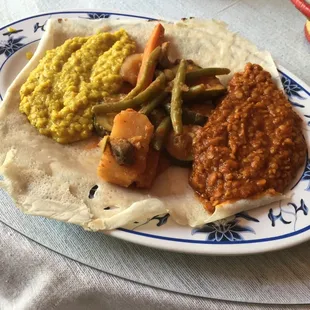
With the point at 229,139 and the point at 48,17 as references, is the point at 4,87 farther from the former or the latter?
the point at 229,139

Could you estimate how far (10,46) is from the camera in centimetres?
260

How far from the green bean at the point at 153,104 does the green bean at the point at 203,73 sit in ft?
0.51

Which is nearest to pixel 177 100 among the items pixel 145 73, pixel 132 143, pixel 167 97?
pixel 167 97

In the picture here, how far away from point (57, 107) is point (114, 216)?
0.70m

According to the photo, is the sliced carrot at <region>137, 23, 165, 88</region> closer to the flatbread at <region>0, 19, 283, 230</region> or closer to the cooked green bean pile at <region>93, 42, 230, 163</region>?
the cooked green bean pile at <region>93, 42, 230, 163</region>

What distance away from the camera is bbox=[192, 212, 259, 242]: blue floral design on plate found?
6.16ft

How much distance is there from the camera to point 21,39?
2654 mm

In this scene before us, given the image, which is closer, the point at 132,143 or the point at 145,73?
the point at 132,143

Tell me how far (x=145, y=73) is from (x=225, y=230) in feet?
2.95

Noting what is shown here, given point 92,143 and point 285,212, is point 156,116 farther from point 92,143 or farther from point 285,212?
point 285,212

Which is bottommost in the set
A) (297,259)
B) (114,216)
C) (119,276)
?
(297,259)

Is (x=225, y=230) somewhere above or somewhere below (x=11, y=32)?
below

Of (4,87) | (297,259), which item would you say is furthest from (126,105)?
(297,259)

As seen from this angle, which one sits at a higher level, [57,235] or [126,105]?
[126,105]
